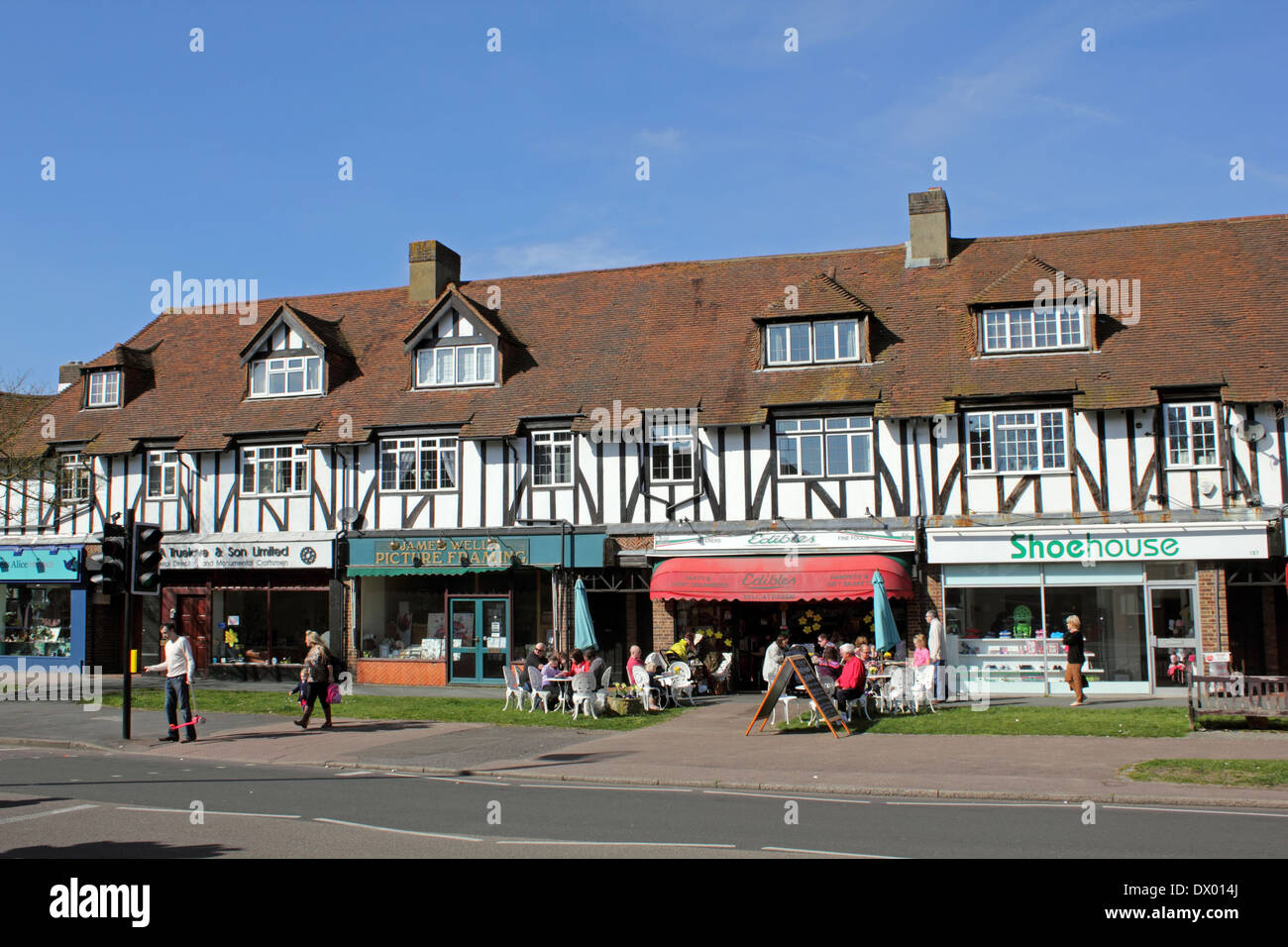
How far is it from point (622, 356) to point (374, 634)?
9.64 meters

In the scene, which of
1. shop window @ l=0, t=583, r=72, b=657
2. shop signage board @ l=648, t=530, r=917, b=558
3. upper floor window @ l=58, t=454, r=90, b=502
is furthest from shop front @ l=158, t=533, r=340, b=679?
shop signage board @ l=648, t=530, r=917, b=558

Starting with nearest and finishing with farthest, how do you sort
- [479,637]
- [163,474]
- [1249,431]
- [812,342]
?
[1249,431]
[812,342]
[479,637]
[163,474]

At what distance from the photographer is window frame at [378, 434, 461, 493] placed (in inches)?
1091

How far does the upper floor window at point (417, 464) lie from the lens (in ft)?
91.0

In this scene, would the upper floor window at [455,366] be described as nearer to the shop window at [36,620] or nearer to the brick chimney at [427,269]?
the brick chimney at [427,269]

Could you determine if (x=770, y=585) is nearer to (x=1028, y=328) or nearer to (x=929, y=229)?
(x=1028, y=328)

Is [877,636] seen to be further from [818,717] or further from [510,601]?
[510,601]

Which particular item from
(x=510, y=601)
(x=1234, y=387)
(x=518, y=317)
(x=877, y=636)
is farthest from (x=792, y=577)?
(x=518, y=317)

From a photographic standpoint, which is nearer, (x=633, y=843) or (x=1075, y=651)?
(x=633, y=843)

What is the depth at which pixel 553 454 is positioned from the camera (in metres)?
27.0

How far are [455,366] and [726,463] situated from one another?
8063 mm

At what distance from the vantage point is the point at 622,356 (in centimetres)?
2845

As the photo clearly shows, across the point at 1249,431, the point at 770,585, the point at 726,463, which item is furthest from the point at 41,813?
the point at 1249,431

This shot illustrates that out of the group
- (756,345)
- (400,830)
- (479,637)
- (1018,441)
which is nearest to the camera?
(400,830)
